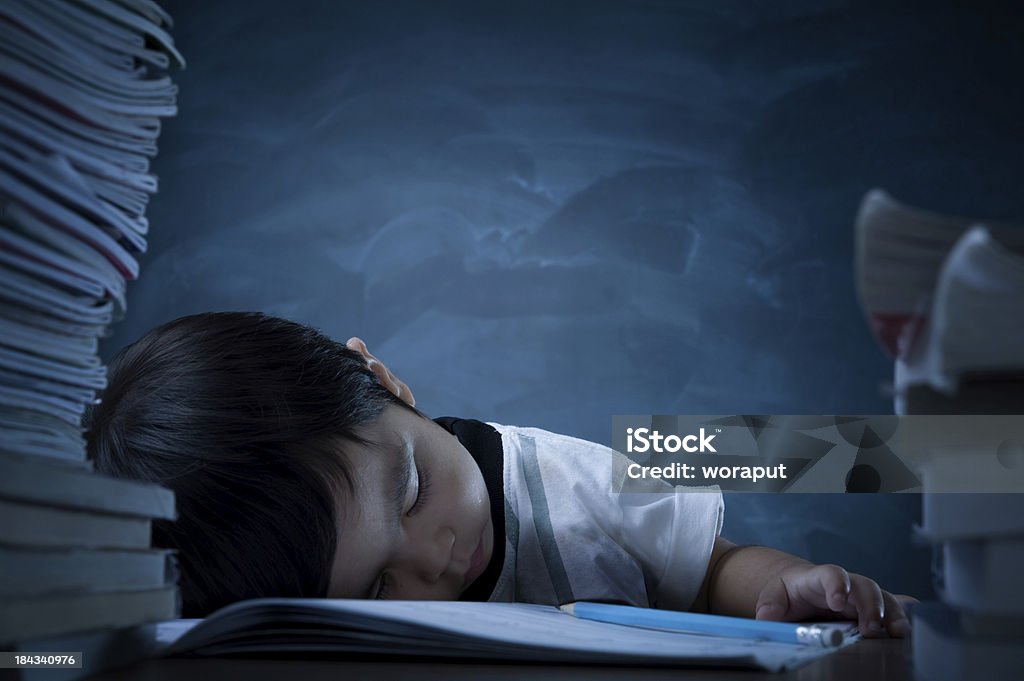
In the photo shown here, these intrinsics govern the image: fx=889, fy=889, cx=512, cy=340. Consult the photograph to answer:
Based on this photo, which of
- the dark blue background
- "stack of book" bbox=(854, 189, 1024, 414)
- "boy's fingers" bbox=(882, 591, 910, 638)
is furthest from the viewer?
the dark blue background

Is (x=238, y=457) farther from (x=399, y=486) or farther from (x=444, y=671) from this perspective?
(x=444, y=671)

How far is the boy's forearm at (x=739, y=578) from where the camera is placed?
80 centimetres

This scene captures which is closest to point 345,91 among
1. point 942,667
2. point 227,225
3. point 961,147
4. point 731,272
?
point 227,225

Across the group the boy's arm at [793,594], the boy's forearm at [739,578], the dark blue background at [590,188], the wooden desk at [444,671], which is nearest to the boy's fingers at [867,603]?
the boy's arm at [793,594]

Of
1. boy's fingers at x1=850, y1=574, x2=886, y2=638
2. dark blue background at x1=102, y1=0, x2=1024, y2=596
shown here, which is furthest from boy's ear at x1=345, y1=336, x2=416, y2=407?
dark blue background at x1=102, y1=0, x2=1024, y2=596

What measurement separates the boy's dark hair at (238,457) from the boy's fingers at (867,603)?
370mm

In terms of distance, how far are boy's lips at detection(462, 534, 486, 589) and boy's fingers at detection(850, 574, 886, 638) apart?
0.30 metres

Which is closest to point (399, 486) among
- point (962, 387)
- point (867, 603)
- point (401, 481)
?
point (401, 481)

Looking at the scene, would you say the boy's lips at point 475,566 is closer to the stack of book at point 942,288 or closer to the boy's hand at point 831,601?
the boy's hand at point 831,601

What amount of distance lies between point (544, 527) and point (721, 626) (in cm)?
46

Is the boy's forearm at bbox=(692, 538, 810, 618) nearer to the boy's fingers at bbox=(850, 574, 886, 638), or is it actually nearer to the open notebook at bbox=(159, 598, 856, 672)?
the boy's fingers at bbox=(850, 574, 886, 638)

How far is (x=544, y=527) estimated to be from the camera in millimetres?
877

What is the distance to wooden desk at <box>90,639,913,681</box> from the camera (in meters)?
0.32

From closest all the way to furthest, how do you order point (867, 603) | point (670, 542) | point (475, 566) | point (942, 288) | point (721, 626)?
point (942, 288), point (721, 626), point (867, 603), point (475, 566), point (670, 542)
